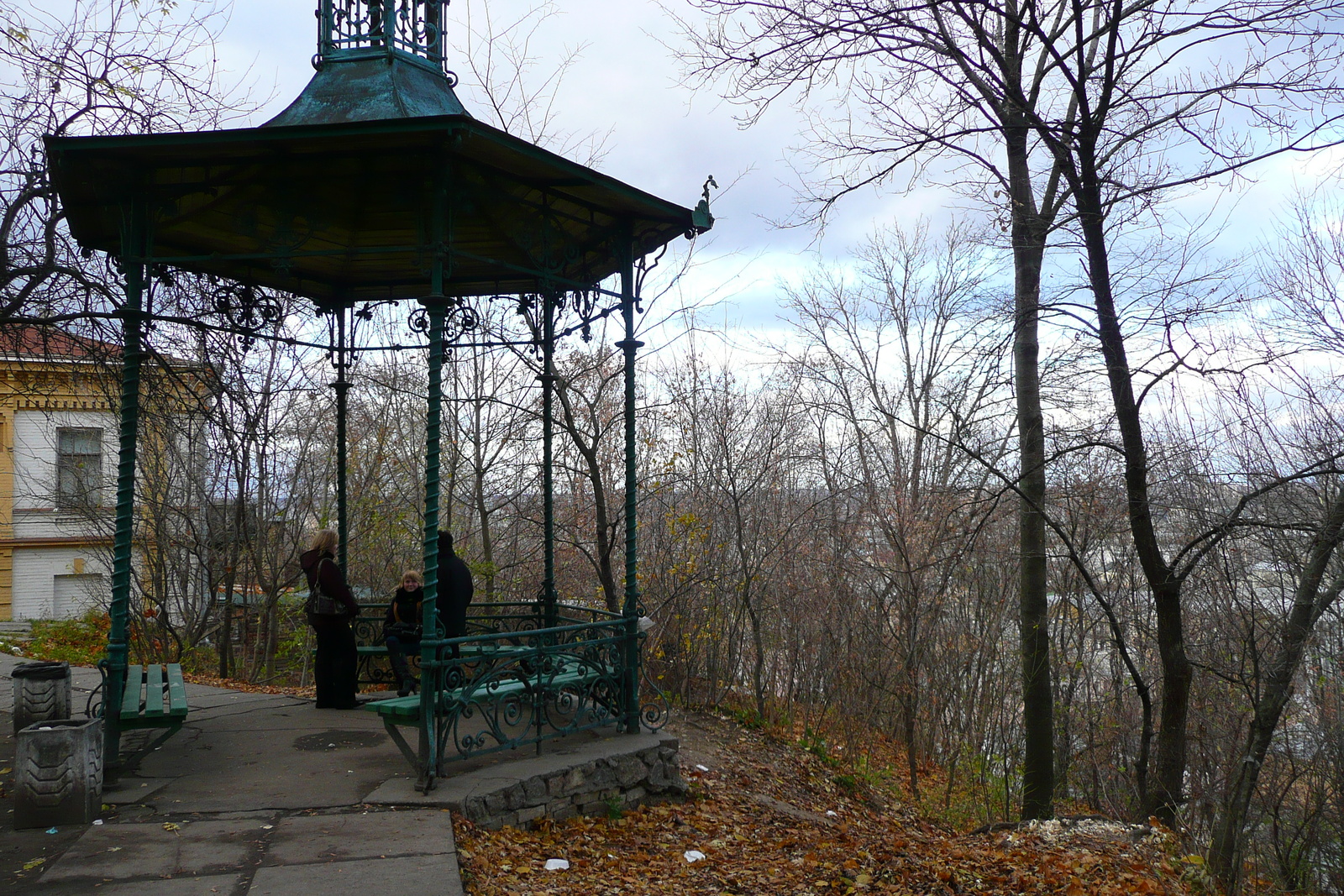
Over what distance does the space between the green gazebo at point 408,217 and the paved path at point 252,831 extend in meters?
0.46

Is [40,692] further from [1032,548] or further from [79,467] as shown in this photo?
[79,467]

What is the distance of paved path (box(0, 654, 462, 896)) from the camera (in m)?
4.06

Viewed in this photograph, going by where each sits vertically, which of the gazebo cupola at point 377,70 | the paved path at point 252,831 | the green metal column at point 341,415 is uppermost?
the gazebo cupola at point 377,70

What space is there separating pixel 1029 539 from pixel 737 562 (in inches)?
171

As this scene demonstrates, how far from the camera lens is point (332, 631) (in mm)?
7707

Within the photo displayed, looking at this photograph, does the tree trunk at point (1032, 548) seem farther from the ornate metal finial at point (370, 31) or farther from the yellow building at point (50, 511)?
the yellow building at point (50, 511)

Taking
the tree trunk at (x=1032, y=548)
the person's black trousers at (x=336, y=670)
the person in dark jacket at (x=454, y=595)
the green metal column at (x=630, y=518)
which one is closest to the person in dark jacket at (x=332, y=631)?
the person's black trousers at (x=336, y=670)

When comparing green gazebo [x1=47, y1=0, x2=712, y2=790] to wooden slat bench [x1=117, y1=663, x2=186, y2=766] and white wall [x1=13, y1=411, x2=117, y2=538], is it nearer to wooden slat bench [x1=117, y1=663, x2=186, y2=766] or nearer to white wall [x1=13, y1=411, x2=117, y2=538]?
→ wooden slat bench [x1=117, y1=663, x2=186, y2=766]

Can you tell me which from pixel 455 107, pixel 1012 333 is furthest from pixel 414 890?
pixel 1012 333

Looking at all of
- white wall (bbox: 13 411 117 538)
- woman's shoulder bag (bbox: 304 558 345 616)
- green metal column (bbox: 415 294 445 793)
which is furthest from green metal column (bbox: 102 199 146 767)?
white wall (bbox: 13 411 117 538)

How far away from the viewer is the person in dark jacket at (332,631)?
7.40m

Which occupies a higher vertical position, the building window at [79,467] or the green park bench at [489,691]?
the building window at [79,467]

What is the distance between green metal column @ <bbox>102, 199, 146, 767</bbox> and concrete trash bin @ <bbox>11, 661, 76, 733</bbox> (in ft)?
3.26

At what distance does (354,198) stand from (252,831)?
4.86 metres
